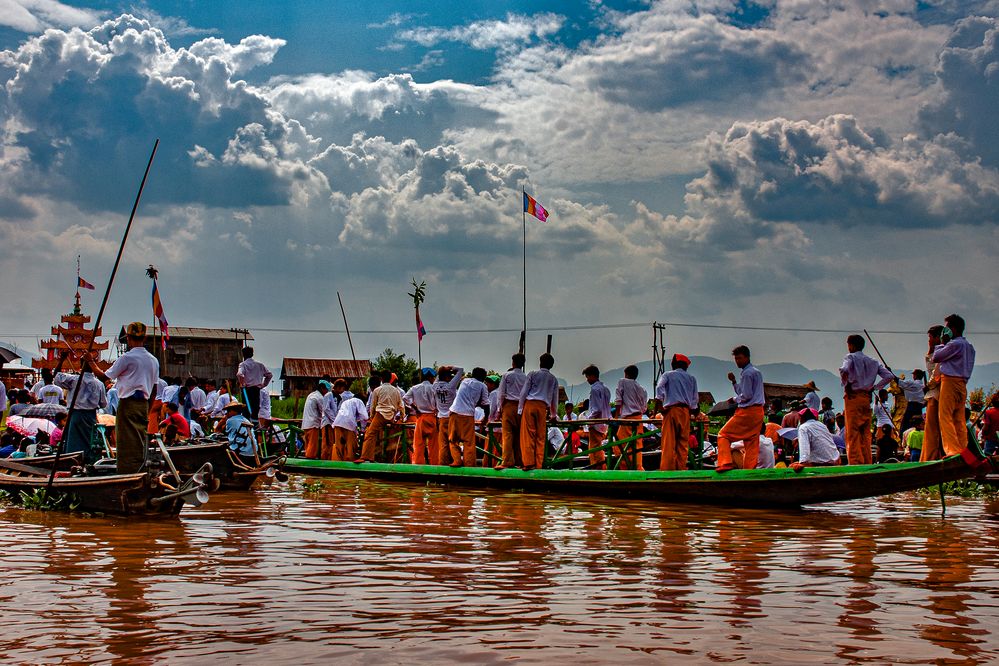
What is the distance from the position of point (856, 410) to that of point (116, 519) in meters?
8.17

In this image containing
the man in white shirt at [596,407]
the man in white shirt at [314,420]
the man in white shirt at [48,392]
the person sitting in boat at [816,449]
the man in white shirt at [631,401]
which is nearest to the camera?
the person sitting in boat at [816,449]

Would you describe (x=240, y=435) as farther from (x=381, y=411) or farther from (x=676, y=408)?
(x=676, y=408)

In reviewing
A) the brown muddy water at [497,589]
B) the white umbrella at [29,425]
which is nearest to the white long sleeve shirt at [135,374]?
the brown muddy water at [497,589]

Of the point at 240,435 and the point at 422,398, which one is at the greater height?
the point at 422,398

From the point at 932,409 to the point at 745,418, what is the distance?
2.00 m

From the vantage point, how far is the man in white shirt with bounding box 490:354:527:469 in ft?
47.8

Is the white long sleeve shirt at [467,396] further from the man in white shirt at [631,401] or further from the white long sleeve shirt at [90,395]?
the white long sleeve shirt at [90,395]

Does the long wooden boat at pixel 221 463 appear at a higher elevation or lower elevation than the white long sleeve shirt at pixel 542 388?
lower

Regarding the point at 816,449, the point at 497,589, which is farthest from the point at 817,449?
the point at 497,589

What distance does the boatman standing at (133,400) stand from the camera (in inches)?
414

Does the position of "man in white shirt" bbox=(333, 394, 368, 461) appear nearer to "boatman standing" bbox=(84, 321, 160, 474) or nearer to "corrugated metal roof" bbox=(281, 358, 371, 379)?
"boatman standing" bbox=(84, 321, 160, 474)

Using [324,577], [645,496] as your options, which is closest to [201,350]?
[645,496]

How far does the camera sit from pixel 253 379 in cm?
1811

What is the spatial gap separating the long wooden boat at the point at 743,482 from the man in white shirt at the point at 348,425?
3.48 metres
